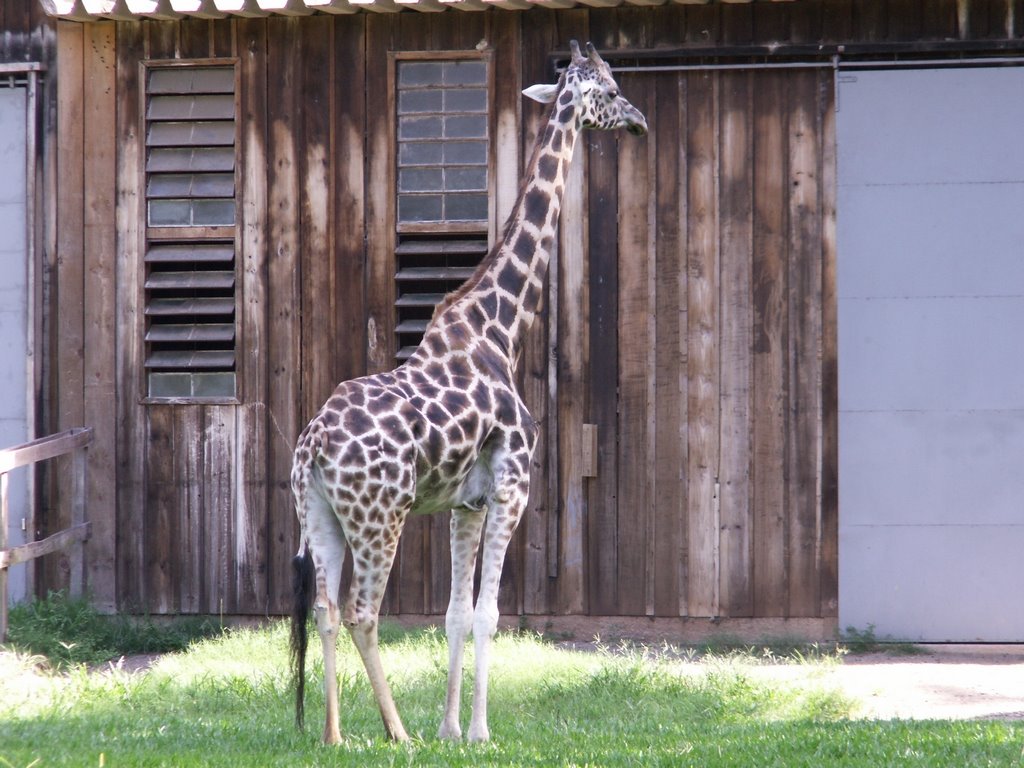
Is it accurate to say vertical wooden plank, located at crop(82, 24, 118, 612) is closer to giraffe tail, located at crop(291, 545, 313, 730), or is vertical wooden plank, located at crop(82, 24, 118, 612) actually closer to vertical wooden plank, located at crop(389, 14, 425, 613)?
vertical wooden plank, located at crop(389, 14, 425, 613)

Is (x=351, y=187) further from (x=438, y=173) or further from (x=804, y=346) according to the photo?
(x=804, y=346)

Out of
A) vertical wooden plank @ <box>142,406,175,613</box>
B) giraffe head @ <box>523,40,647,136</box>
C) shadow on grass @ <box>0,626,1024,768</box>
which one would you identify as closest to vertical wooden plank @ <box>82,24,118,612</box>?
vertical wooden plank @ <box>142,406,175,613</box>

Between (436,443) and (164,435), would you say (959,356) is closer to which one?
(436,443)

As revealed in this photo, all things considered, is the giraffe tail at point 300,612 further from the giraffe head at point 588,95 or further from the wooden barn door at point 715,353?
the wooden barn door at point 715,353

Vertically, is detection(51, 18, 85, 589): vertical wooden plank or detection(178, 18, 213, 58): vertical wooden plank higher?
detection(178, 18, 213, 58): vertical wooden plank

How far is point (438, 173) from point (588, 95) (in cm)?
251

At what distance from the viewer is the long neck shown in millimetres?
6914

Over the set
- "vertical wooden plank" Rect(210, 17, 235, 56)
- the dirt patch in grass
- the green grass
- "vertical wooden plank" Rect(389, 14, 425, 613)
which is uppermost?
"vertical wooden plank" Rect(210, 17, 235, 56)

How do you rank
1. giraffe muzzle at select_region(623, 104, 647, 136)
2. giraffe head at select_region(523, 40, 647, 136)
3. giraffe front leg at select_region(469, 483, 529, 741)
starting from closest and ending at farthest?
giraffe front leg at select_region(469, 483, 529, 741)
giraffe head at select_region(523, 40, 647, 136)
giraffe muzzle at select_region(623, 104, 647, 136)

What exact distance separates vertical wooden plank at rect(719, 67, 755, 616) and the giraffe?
2.58 metres

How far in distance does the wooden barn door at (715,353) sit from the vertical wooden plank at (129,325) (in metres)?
3.45

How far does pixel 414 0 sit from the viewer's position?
30.1ft

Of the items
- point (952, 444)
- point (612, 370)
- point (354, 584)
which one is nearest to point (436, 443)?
point (354, 584)

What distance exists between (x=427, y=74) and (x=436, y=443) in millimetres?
4505
